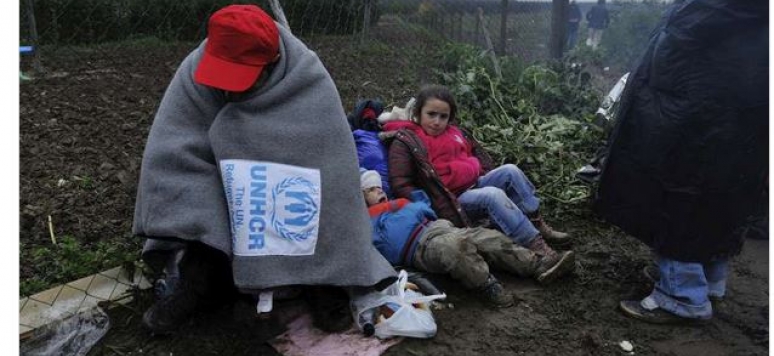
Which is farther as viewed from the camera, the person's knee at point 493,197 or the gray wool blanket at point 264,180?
the person's knee at point 493,197

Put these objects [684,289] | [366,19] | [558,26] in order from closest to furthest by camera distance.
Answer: [684,289], [366,19], [558,26]

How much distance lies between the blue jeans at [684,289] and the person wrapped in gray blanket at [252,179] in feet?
4.23

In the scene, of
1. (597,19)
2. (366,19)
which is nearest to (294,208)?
(366,19)

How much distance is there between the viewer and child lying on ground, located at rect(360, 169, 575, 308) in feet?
9.95

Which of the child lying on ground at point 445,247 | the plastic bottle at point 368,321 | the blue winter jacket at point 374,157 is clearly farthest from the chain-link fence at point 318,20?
the plastic bottle at point 368,321

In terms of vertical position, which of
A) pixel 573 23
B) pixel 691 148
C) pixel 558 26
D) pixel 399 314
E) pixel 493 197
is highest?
pixel 558 26

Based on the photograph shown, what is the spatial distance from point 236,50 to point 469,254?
4.44ft

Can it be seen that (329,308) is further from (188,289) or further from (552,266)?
(552,266)

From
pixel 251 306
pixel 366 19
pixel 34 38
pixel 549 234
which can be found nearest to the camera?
pixel 251 306

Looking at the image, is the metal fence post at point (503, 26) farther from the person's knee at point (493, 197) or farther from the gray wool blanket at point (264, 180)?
the gray wool blanket at point (264, 180)

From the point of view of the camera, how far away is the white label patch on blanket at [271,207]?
257 centimetres

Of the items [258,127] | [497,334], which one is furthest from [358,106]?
[497,334]

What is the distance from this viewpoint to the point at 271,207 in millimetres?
2604

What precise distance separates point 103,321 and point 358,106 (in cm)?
172
